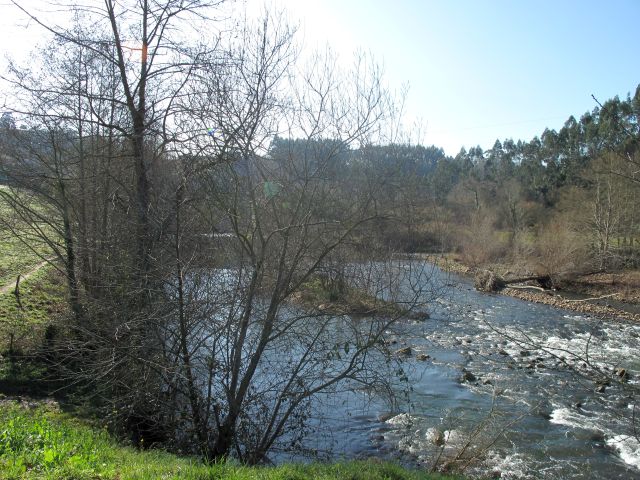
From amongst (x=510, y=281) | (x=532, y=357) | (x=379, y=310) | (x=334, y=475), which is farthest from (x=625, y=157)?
(x=510, y=281)

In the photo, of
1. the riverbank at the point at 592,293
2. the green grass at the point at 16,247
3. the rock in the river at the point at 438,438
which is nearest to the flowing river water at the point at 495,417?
the rock in the river at the point at 438,438

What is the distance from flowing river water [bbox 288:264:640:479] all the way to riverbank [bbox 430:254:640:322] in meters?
6.76

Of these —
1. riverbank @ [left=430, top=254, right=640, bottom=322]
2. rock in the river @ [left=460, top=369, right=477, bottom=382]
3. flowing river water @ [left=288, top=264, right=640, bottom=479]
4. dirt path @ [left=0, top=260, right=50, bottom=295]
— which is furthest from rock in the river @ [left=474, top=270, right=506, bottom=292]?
dirt path @ [left=0, top=260, right=50, bottom=295]

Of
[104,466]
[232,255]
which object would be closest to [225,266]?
[232,255]

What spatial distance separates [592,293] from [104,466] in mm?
27371

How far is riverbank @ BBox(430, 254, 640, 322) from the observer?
22.5 m

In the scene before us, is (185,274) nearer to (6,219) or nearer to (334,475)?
(334,475)

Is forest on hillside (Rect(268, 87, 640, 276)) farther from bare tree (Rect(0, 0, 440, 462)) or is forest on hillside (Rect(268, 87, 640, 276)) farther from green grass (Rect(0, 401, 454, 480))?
green grass (Rect(0, 401, 454, 480))

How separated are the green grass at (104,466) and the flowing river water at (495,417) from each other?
2219 millimetres

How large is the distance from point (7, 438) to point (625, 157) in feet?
20.7

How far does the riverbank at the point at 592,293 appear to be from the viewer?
22547mm

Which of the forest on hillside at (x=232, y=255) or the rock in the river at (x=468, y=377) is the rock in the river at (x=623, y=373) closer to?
the rock in the river at (x=468, y=377)

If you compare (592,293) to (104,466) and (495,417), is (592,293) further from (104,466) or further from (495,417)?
(104,466)

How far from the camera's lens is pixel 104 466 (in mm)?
4742
